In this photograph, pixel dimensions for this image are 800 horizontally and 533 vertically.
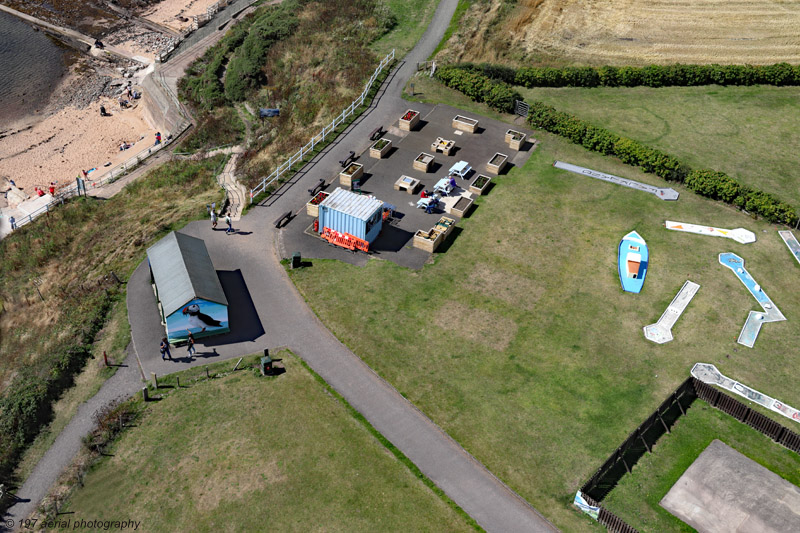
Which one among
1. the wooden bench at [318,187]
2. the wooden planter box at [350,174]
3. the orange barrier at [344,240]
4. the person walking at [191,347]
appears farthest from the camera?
the wooden planter box at [350,174]

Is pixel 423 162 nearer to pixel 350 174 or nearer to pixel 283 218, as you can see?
pixel 350 174

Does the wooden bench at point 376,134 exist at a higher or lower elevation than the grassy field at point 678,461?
higher

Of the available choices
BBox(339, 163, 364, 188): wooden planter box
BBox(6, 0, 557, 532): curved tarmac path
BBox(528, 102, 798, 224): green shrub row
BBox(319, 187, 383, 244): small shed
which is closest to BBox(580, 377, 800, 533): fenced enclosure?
BBox(6, 0, 557, 532): curved tarmac path

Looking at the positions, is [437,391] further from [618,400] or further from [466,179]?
[466,179]

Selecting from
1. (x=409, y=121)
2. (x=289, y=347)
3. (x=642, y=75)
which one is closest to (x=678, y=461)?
(x=289, y=347)

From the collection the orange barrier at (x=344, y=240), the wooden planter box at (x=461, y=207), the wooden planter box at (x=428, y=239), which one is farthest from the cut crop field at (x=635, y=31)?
the orange barrier at (x=344, y=240)

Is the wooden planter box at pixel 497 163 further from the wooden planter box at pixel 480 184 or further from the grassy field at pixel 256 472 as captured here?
the grassy field at pixel 256 472
